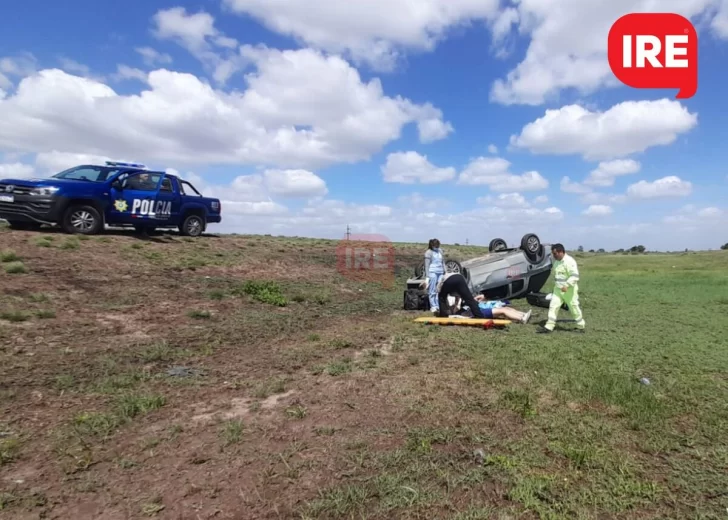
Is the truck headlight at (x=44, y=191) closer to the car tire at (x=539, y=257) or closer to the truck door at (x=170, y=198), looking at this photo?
the truck door at (x=170, y=198)

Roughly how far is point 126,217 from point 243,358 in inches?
391

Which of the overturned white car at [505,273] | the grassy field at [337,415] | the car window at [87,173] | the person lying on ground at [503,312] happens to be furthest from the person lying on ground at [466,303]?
the car window at [87,173]

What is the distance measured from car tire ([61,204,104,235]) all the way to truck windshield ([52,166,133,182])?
3.15ft

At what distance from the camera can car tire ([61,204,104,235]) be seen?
1299 cm

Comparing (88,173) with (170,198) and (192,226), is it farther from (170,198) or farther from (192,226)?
(192,226)

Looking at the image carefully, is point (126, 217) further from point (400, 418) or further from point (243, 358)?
point (400, 418)

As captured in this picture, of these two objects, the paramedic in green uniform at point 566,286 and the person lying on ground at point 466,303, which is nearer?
the paramedic in green uniform at point 566,286

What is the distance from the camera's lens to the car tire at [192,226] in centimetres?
1723

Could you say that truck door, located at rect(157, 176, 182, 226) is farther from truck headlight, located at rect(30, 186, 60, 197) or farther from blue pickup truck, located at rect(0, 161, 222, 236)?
truck headlight, located at rect(30, 186, 60, 197)

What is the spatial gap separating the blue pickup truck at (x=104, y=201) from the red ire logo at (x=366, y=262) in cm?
621

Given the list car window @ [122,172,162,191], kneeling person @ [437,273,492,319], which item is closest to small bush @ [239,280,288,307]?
kneeling person @ [437,273,492,319]

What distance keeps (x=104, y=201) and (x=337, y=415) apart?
40.6 ft

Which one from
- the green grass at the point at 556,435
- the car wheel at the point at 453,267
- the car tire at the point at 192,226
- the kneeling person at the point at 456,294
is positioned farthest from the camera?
the car tire at the point at 192,226

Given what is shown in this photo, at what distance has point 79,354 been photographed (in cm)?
640
